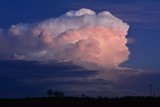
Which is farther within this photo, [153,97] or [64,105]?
[153,97]

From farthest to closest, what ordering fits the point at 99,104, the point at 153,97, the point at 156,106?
1. the point at 153,97
2. the point at 99,104
3. the point at 156,106

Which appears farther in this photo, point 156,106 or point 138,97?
point 138,97

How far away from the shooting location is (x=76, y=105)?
119 metres

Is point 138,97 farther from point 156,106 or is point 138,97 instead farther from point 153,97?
point 156,106

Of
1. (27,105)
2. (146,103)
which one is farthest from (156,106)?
(27,105)

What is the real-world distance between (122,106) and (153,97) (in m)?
22.2

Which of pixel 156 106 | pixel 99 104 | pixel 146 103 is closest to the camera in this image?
pixel 156 106

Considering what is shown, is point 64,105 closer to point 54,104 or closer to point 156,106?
point 54,104

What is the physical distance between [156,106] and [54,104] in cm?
2931

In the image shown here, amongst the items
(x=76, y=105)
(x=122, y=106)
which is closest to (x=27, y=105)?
(x=76, y=105)

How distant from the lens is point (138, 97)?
142 m

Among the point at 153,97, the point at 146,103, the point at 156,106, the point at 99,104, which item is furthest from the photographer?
the point at 153,97

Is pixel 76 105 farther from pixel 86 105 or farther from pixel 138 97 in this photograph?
pixel 138 97

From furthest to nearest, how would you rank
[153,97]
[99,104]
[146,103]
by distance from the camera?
[153,97], [99,104], [146,103]
